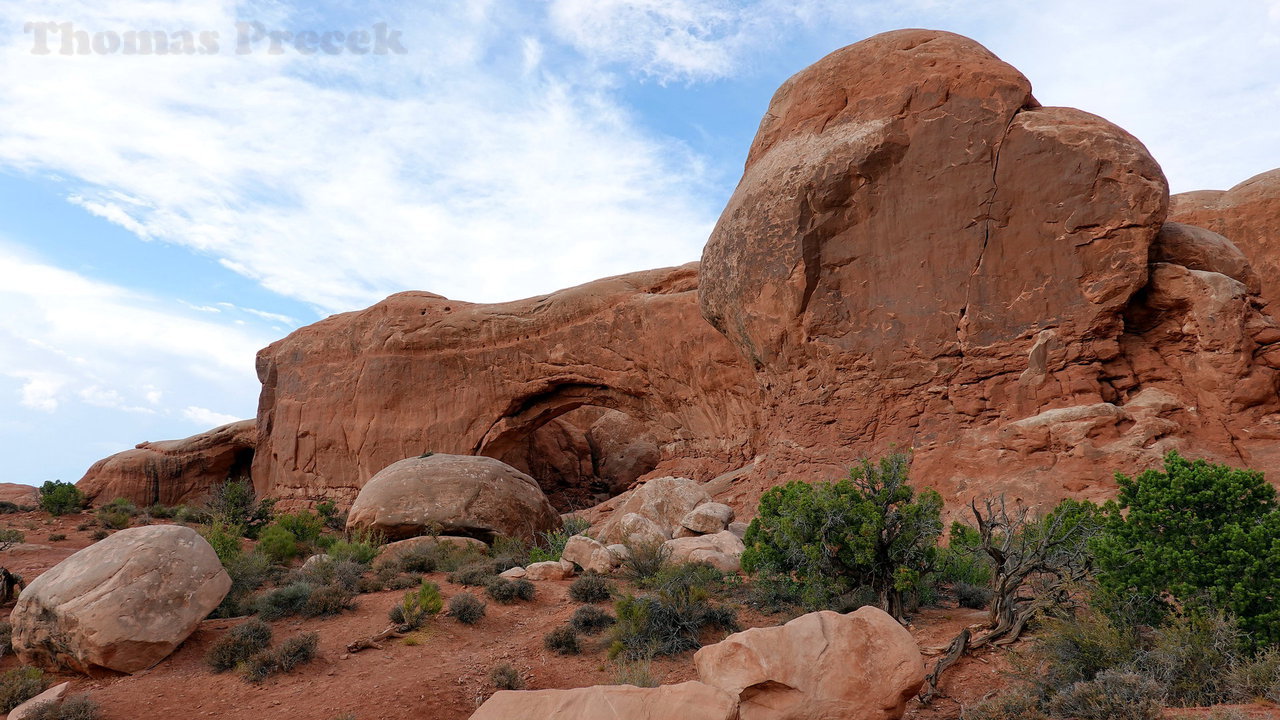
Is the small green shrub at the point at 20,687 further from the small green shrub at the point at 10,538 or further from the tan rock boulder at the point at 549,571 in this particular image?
the small green shrub at the point at 10,538

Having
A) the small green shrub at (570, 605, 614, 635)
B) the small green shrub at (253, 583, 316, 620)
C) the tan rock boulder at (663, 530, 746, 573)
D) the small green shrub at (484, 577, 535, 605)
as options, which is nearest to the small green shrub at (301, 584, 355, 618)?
the small green shrub at (253, 583, 316, 620)

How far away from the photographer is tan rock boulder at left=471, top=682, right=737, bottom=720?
14.1 feet

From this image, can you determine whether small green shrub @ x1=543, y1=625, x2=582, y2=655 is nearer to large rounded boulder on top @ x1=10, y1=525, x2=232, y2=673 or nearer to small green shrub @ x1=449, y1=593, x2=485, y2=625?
small green shrub @ x1=449, y1=593, x2=485, y2=625

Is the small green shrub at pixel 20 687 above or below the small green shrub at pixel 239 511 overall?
below

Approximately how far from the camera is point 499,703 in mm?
4484

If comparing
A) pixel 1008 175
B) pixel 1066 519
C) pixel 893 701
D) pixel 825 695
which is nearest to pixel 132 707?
pixel 825 695

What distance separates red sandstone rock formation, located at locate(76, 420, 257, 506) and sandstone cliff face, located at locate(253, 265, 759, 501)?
178cm

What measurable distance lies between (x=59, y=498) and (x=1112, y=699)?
23.6 metres

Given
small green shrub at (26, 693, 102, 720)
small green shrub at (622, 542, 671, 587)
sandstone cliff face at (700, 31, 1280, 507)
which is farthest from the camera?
sandstone cliff face at (700, 31, 1280, 507)

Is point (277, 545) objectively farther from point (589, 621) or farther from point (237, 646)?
point (589, 621)

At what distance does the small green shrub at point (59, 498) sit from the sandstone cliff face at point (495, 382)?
5471 mm

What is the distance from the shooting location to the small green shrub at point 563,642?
7477 millimetres

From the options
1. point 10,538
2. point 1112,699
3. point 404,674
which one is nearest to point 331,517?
point 10,538

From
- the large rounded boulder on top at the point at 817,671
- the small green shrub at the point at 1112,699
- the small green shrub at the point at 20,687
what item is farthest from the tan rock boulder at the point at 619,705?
the small green shrub at the point at 20,687
